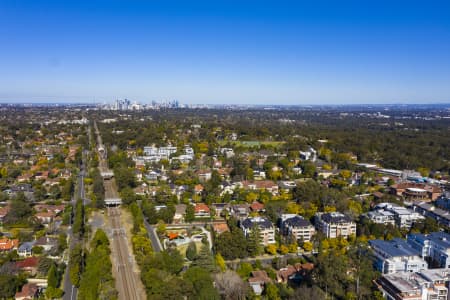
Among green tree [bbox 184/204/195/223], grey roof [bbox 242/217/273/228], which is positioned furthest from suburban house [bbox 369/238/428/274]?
green tree [bbox 184/204/195/223]

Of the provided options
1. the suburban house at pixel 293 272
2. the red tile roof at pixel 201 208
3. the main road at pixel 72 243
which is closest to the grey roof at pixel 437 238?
the suburban house at pixel 293 272

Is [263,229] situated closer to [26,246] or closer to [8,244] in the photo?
[26,246]

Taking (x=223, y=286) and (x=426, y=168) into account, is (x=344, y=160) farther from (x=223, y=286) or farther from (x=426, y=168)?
(x=223, y=286)

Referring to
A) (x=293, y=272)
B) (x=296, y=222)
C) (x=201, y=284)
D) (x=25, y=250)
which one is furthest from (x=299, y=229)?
(x=25, y=250)

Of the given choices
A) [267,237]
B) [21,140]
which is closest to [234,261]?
[267,237]

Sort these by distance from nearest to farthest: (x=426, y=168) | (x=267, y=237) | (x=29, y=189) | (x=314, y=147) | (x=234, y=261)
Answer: (x=234, y=261), (x=267, y=237), (x=29, y=189), (x=426, y=168), (x=314, y=147)

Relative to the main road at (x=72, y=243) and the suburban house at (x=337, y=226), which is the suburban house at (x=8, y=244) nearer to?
the main road at (x=72, y=243)

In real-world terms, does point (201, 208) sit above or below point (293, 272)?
above
